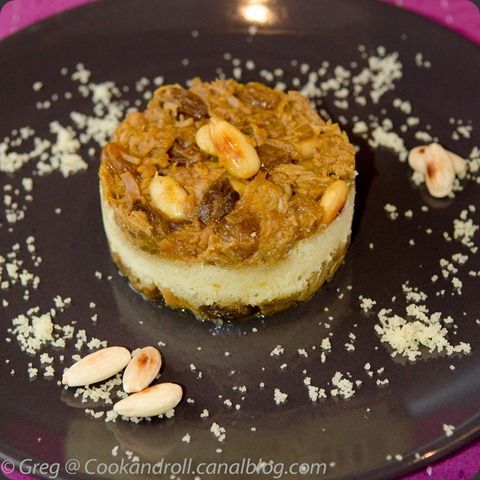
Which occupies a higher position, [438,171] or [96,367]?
[438,171]

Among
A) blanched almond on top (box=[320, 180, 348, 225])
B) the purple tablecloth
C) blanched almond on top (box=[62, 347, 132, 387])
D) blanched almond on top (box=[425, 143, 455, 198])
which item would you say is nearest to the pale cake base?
blanched almond on top (box=[320, 180, 348, 225])

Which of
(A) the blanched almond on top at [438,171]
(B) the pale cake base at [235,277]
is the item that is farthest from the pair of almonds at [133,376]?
(A) the blanched almond on top at [438,171]

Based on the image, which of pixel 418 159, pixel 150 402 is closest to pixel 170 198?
pixel 150 402

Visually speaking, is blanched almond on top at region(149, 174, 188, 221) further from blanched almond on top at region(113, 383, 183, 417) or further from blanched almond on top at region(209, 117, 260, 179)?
blanched almond on top at region(113, 383, 183, 417)

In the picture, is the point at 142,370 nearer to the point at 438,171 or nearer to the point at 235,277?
the point at 235,277

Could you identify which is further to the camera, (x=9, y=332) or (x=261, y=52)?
(x=261, y=52)

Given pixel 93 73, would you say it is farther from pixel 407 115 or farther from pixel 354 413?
pixel 354 413

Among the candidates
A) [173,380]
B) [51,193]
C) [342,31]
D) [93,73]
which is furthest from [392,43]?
[173,380]
